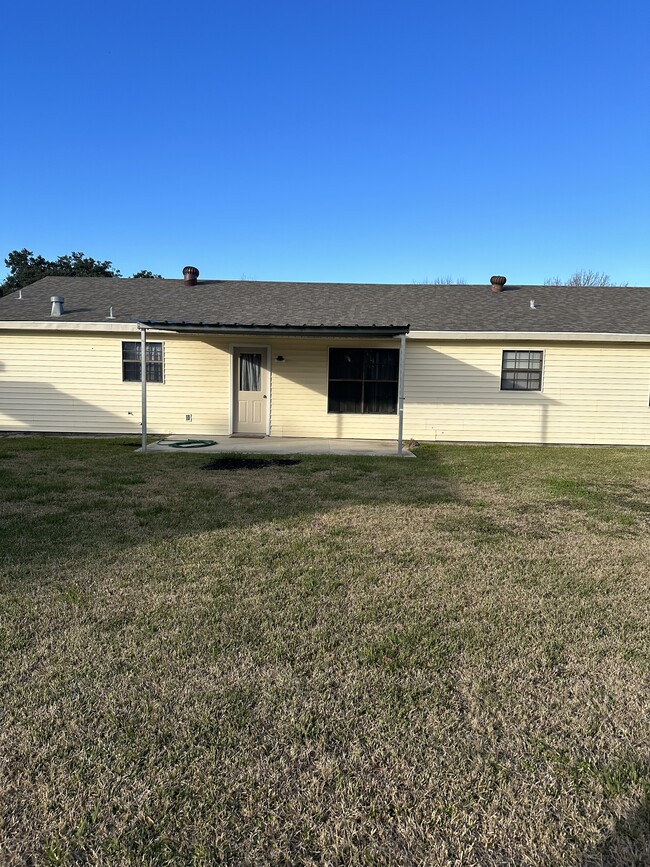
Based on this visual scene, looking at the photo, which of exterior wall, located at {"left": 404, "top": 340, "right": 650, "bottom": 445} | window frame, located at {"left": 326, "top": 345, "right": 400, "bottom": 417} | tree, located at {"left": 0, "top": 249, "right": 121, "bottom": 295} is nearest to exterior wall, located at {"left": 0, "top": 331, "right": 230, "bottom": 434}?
window frame, located at {"left": 326, "top": 345, "right": 400, "bottom": 417}

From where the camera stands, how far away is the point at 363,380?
1134cm

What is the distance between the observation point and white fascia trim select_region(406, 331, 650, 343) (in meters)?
10.7

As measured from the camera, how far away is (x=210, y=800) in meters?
1.60

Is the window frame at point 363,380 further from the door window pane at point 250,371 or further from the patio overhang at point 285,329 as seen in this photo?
the patio overhang at point 285,329

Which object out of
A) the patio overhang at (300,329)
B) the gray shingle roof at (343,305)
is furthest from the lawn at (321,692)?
the gray shingle roof at (343,305)

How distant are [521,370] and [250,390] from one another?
20.9 ft

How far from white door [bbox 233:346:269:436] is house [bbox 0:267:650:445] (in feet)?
0.08

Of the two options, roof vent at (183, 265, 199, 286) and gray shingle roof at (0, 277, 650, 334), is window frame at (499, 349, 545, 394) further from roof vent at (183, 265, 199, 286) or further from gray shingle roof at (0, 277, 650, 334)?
roof vent at (183, 265, 199, 286)

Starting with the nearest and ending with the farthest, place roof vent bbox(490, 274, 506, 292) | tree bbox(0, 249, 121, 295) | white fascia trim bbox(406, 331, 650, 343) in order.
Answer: white fascia trim bbox(406, 331, 650, 343), roof vent bbox(490, 274, 506, 292), tree bbox(0, 249, 121, 295)

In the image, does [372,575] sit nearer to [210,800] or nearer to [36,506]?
[210,800]

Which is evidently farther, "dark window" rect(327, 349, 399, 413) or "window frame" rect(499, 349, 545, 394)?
"dark window" rect(327, 349, 399, 413)

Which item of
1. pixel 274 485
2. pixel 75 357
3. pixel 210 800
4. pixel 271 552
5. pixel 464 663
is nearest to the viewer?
pixel 210 800

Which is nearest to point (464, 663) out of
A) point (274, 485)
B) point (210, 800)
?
point (210, 800)

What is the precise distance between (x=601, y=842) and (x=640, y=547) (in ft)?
10.9
